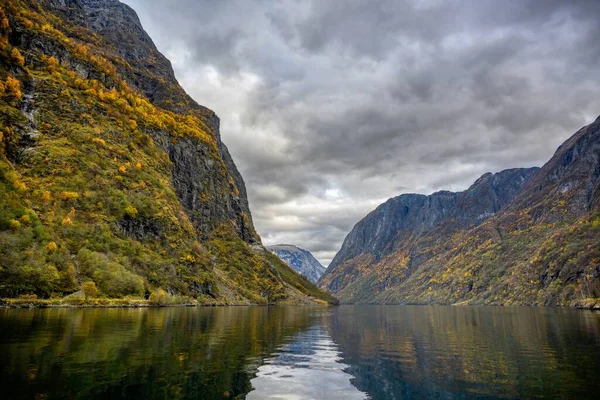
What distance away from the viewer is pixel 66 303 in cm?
8694

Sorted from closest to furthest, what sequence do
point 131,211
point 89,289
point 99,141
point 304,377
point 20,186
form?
point 304,377, point 89,289, point 20,186, point 131,211, point 99,141

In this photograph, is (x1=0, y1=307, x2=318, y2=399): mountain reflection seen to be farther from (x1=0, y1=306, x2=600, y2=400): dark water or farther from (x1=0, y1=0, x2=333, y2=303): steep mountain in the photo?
(x1=0, y1=0, x2=333, y2=303): steep mountain

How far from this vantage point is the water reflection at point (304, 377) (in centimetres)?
1964

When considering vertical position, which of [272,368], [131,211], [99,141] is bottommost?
[272,368]

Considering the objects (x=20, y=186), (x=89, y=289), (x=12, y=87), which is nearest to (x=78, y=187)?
(x=20, y=186)

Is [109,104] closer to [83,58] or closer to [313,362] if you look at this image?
[83,58]

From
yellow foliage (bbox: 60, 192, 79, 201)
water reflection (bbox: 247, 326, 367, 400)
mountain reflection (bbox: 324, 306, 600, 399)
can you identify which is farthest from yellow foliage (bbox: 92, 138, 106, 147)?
water reflection (bbox: 247, 326, 367, 400)

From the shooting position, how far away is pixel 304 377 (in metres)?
23.7

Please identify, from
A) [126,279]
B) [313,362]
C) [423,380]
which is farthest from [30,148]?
[423,380]

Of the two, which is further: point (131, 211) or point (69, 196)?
point (131, 211)

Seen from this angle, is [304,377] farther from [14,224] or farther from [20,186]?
[20,186]

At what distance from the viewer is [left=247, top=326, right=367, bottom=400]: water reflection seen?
19.6m

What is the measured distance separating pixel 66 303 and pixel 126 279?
2286 centimetres

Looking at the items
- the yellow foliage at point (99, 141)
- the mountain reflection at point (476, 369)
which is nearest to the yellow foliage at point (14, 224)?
the yellow foliage at point (99, 141)
